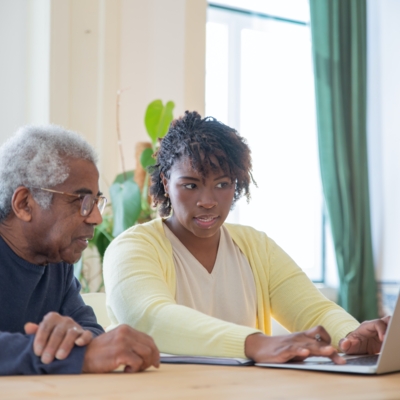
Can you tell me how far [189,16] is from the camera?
3.82 m

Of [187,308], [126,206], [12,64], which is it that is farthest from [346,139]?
[187,308]

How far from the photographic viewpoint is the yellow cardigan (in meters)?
1.50

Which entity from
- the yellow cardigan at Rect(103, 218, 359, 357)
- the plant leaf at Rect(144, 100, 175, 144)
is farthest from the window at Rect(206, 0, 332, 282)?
the yellow cardigan at Rect(103, 218, 359, 357)

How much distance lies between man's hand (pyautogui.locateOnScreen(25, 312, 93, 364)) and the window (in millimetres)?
3340

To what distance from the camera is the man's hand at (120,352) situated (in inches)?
47.8

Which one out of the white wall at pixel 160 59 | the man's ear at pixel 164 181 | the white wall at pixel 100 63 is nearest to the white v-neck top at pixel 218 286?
the man's ear at pixel 164 181

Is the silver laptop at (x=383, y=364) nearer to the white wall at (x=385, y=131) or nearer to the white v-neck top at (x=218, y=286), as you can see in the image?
the white v-neck top at (x=218, y=286)

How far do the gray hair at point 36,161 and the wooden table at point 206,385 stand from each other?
0.52 m

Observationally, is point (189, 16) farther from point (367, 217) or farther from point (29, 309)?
point (29, 309)

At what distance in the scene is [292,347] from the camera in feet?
4.44

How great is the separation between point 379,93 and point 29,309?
3.77 m

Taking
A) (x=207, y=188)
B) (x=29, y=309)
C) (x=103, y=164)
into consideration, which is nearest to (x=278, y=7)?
(x=103, y=164)

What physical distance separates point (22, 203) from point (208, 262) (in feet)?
2.11

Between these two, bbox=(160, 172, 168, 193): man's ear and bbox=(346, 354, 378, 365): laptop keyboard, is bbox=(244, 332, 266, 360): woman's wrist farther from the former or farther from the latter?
bbox=(160, 172, 168, 193): man's ear
